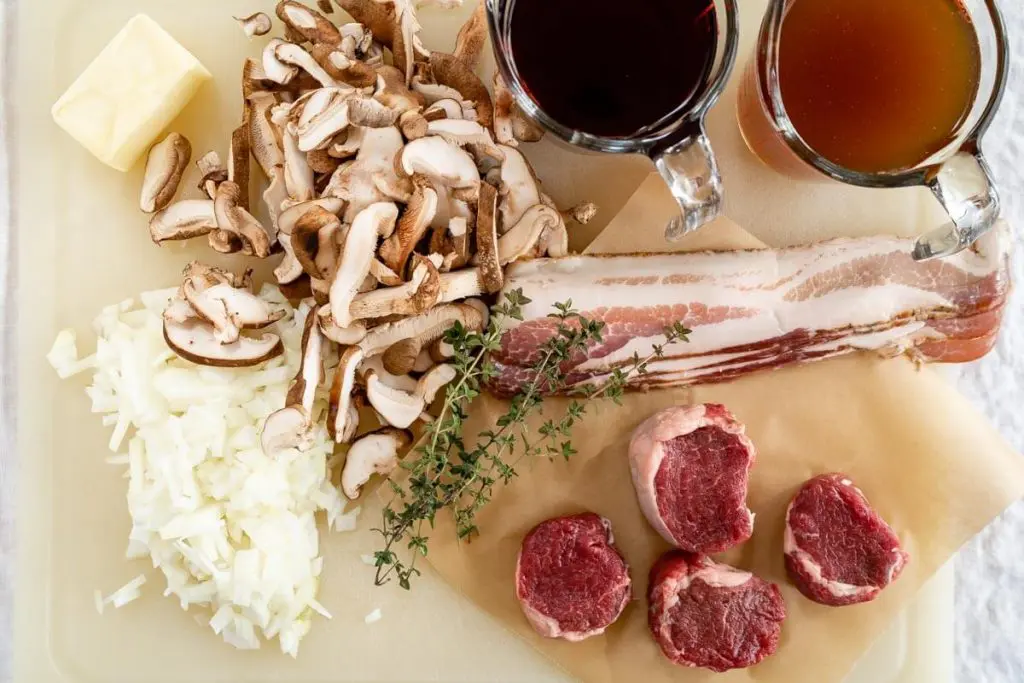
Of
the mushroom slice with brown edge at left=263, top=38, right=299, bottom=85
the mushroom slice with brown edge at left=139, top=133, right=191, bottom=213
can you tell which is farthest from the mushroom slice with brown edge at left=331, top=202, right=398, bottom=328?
the mushroom slice with brown edge at left=139, top=133, right=191, bottom=213

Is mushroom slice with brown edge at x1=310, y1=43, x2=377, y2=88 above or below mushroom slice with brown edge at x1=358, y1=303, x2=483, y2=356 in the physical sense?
above

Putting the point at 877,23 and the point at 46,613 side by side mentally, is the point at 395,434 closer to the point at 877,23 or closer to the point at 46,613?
the point at 46,613

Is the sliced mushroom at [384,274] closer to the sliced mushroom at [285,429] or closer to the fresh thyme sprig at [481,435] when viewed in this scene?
the fresh thyme sprig at [481,435]

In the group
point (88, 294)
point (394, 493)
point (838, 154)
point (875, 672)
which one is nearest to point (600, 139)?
point (838, 154)

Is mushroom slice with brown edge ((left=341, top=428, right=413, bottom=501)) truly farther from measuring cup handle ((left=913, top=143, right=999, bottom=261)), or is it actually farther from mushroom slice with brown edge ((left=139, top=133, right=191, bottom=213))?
measuring cup handle ((left=913, top=143, right=999, bottom=261))

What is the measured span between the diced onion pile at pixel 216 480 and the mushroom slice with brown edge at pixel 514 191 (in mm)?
555

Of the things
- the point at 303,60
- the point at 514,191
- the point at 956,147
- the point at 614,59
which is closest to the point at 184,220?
the point at 303,60

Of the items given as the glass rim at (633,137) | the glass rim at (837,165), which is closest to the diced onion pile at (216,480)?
the glass rim at (633,137)

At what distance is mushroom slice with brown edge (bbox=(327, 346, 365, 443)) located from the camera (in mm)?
1896

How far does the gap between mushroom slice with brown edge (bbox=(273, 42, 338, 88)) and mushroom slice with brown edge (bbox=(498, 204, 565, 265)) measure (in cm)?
55

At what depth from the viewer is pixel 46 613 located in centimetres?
213

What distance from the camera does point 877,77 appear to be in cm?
185

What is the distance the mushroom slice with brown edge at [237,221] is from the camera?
1.99 metres

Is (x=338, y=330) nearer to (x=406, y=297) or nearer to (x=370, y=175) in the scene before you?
(x=406, y=297)
